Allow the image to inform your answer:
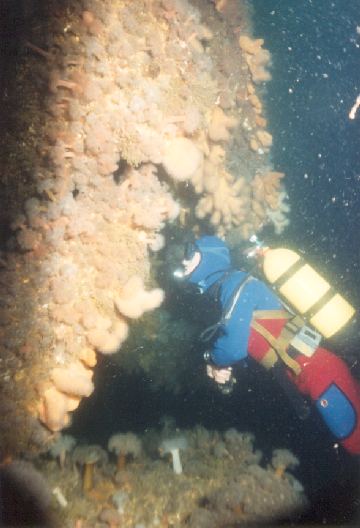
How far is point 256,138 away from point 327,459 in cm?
679

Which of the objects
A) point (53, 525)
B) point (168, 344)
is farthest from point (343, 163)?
point (53, 525)

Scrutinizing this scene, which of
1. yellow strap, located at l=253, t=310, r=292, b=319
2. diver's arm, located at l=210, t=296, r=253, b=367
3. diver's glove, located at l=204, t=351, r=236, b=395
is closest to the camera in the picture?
diver's arm, located at l=210, t=296, r=253, b=367

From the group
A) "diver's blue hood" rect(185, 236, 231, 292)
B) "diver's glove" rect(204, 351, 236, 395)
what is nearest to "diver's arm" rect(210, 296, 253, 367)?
"diver's glove" rect(204, 351, 236, 395)

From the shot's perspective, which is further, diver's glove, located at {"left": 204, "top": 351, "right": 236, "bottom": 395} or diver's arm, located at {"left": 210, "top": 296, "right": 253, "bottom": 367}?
diver's glove, located at {"left": 204, "top": 351, "right": 236, "bottom": 395}

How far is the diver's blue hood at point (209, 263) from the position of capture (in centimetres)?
511

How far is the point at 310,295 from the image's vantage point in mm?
4914

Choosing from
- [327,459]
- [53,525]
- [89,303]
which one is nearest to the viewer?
[89,303]

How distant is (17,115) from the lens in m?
2.87

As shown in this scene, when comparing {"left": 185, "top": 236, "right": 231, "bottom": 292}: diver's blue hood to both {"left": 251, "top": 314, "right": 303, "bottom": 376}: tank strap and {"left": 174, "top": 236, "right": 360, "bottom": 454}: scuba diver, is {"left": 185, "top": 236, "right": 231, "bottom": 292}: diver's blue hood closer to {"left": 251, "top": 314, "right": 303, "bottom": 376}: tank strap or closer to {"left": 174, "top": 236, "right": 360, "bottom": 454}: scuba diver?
{"left": 174, "top": 236, "right": 360, "bottom": 454}: scuba diver

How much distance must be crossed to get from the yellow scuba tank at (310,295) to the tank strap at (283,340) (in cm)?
22

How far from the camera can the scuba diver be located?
4.85m

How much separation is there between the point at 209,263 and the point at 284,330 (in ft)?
4.42

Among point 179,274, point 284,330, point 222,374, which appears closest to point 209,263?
point 179,274

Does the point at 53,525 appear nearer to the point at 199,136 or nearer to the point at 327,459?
the point at 199,136
